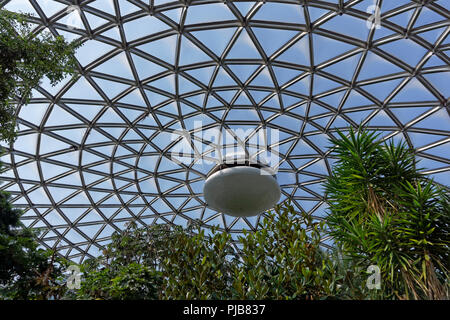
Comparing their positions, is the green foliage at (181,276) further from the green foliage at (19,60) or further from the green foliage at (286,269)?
the green foliage at (19,60)

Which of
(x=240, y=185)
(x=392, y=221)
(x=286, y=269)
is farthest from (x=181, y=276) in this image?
(x=240, y=185)

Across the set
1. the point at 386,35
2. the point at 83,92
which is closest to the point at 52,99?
the point at 83,92

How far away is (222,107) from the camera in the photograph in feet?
79.6

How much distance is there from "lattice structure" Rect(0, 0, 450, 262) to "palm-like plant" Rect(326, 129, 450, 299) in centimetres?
633

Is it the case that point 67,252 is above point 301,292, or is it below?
above

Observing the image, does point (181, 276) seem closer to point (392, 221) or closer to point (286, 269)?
point (286, 269)

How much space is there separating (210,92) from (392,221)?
57.5 feet

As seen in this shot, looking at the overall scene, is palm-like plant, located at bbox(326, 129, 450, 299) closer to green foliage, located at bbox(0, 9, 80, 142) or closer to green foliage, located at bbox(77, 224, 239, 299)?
green foliage, located at bbox(77, 224, 239, 299)

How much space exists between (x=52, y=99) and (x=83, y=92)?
186 centimetres

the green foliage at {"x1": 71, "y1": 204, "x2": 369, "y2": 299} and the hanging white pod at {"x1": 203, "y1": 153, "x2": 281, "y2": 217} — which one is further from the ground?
the hanging white pod at {"x1": 203, "y1": 153, "x2": 281, "y2": 217}

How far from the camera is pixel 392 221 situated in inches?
267

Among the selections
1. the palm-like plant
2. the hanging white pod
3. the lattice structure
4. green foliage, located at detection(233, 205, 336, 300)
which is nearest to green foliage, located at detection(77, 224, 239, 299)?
green foliage, located at detection(233, 205, 336, 300)

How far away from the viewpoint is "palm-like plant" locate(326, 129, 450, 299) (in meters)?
6.20
